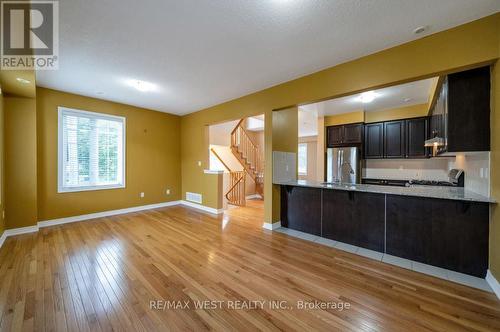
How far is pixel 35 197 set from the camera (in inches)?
149

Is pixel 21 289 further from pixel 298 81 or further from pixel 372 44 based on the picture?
pixel 372 44

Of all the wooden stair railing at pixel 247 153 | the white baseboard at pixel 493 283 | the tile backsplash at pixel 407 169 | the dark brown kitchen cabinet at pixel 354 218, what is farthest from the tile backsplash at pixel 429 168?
the wooden stair railing at pixel 247 153

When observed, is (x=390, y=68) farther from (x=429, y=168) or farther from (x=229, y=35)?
(x=429, y=168)

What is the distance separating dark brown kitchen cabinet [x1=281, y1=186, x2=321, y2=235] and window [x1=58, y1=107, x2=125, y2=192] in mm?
4065

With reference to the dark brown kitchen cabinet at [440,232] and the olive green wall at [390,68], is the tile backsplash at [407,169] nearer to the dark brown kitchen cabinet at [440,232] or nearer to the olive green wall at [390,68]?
the dark brown kitchen cabinet at [440,232]

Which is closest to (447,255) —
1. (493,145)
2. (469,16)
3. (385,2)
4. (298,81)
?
(493,145)

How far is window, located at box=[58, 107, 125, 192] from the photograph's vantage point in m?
4.30

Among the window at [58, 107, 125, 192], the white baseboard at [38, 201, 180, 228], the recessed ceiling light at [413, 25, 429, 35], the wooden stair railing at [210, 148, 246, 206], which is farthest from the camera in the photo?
the wooden stair railing at [210, 148, 246, 206]

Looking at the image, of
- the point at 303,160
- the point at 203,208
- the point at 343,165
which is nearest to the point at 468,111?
the point at 343,165

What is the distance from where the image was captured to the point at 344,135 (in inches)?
226

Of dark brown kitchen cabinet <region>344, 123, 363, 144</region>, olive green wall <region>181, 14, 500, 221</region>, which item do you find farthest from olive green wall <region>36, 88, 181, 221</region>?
dark brown kitchen cabinet <region>344, 123, 363, 144</region>

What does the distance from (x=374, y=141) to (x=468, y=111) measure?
3.20 m

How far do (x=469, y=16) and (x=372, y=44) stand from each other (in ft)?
2.74

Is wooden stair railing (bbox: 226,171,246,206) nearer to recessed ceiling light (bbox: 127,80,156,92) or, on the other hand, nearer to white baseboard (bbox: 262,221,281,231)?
white baseboard (bbox: 262,221,281,231)
